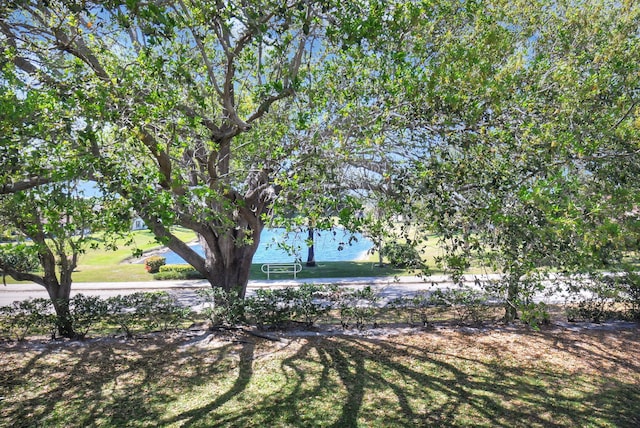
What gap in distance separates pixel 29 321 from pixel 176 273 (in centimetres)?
1063

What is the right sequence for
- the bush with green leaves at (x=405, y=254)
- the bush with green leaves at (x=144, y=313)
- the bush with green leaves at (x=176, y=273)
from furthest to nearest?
the bush with green leaves at (x=176, y=273), the bush with green leaves at (x=144, y=313), the bush with green leaves at (x=405, y=254)

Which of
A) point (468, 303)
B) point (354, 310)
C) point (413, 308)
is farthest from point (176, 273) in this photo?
point (468, 303)

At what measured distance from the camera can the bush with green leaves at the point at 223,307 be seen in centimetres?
996

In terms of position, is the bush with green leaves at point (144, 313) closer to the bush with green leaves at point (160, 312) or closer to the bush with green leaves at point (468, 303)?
the bush with green leaves at point (160, 312)

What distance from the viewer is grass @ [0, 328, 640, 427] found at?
6141 mm

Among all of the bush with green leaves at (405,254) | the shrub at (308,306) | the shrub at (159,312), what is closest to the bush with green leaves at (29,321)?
the shrub at (159,312)

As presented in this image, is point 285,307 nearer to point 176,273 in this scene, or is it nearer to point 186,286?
point 186,286

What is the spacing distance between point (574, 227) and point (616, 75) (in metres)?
4.74

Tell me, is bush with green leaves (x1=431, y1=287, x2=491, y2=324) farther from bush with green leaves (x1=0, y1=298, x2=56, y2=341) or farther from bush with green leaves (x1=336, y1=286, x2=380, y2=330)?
bush with green leaves (x1=0, y1=298, x2=56, y2=341)

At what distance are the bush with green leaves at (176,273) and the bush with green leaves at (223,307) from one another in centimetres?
1085

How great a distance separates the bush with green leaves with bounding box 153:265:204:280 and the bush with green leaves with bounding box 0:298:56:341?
9.49 m

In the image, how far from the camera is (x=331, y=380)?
7480mm

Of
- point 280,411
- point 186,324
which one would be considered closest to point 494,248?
point 280,411

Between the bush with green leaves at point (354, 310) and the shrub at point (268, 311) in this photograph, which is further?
the bush with green leaves at point (354, 310)
